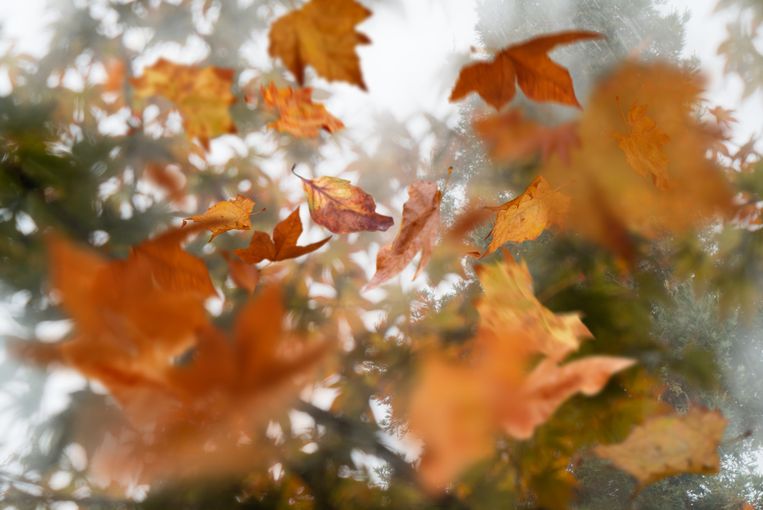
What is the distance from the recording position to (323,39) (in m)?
0.51

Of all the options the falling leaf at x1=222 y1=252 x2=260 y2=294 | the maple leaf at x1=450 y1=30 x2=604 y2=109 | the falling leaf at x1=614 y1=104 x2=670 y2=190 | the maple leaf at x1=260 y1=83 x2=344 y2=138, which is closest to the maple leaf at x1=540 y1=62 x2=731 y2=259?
the falling leaf at x1=614 y1=104 x2=670 y2=190

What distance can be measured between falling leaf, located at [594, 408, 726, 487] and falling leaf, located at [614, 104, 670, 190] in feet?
1.22

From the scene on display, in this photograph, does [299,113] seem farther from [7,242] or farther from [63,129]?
[7,242]

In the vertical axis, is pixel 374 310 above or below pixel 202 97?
below

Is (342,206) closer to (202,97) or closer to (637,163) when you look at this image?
(202,97)

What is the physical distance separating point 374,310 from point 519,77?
60cm

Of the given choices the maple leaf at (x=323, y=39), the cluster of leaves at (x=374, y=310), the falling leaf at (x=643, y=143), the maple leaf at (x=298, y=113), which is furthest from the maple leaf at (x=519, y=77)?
the maple leaf at (x=298, y=113)

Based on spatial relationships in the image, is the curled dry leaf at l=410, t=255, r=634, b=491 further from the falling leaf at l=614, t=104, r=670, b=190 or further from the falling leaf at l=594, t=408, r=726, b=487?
the falling leaf at l=614, t=104, r=670, b=190

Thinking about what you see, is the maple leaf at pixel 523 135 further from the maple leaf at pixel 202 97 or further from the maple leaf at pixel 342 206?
the maple leaf at pixel 202 97

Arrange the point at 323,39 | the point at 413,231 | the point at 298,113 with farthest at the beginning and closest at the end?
the point at 298,113 → the point at 413,231 → the point at 323,39

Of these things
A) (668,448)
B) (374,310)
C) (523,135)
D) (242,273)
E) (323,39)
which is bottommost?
(374,310)

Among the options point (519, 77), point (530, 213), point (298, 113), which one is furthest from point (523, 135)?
point (298, 113)

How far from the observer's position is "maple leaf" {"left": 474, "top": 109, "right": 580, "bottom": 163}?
64 cm

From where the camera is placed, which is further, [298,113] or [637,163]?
[298,113]
